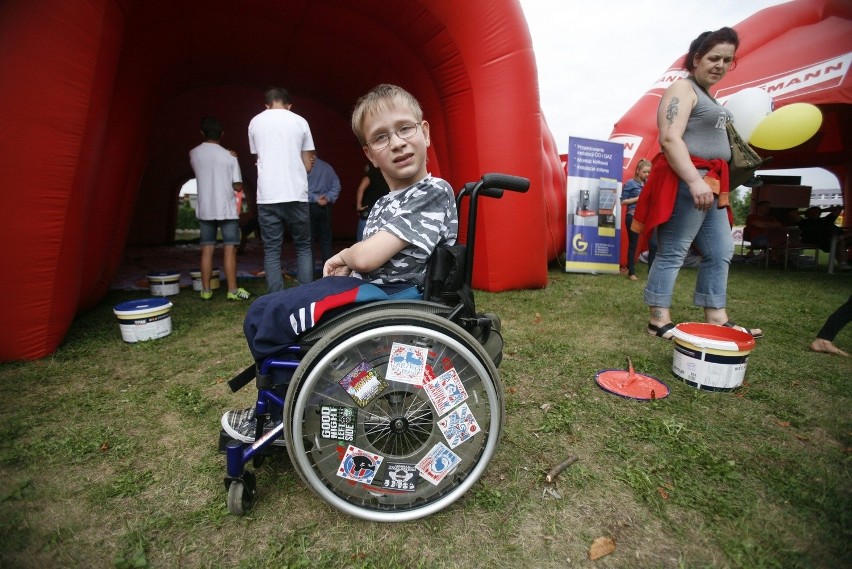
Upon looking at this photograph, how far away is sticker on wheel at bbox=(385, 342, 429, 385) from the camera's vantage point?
106 centimetres

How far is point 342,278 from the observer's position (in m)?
1.22

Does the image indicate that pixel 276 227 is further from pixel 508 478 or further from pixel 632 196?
pixel 632 196

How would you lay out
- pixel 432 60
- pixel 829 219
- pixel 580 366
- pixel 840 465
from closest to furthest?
pixel 840 465 → pixel 580 366 → pixel 432 60 → pixel 829 219

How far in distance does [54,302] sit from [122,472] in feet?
5.10

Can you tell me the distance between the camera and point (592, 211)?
5.61 metres

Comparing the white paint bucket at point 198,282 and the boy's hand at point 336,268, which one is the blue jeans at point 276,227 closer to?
the white paint bucket at point 198,282

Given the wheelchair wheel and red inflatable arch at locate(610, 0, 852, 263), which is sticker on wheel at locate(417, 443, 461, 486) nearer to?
the wheelchair wheel

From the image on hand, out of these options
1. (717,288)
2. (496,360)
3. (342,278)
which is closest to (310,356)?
(342,278)

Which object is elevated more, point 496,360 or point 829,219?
point 829,219

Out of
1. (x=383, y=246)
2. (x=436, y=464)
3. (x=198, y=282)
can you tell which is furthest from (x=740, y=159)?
(x=198, y=282)

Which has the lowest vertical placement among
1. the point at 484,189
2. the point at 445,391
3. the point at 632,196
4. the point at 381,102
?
the point at 445,391

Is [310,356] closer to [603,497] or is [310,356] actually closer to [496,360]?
[496,360]

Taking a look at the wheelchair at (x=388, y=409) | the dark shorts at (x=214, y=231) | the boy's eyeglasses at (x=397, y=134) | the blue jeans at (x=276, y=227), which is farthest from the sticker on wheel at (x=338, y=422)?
the dark shorts at (x=214, y=231)

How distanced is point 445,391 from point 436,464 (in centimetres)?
22
